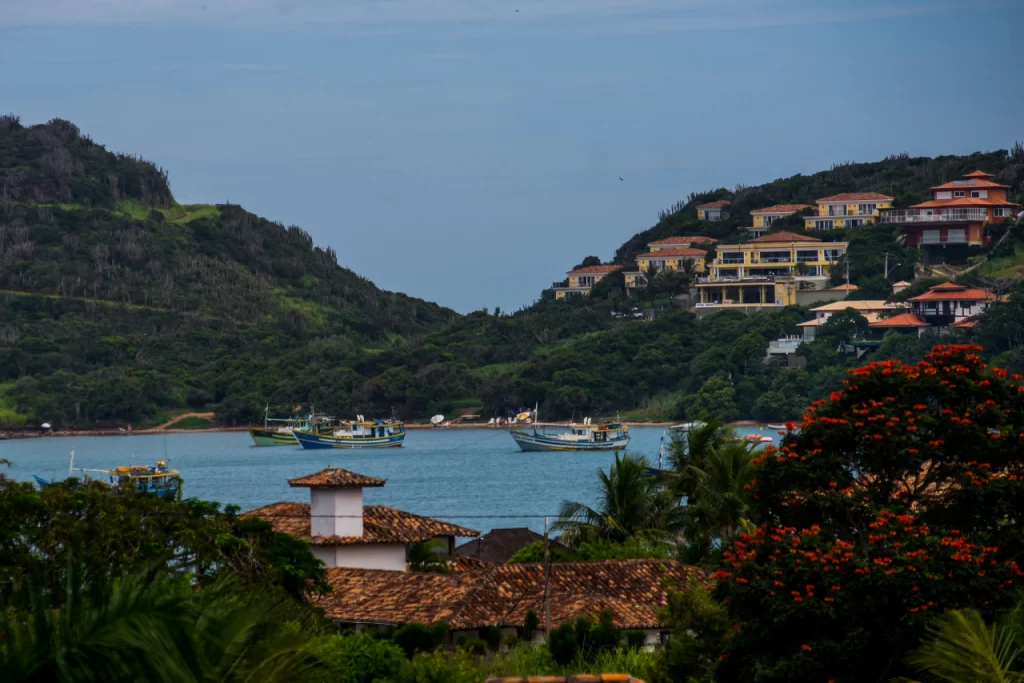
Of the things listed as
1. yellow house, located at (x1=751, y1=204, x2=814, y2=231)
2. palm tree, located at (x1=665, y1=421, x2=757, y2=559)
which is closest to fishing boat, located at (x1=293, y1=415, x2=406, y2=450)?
yellow house, located at (x1=751, y1=204, x2=814, y2=231)

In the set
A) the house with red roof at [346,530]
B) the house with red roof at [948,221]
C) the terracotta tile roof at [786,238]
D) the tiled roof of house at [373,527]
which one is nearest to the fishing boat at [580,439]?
the terracotta tile roof at [786,238]

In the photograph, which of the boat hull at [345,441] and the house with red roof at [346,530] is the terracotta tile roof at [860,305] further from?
the house with red roof at [346,530]

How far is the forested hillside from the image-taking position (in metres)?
129

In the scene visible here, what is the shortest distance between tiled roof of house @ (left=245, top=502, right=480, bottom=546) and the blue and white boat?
76587 mm

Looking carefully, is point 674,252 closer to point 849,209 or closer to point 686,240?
point 686,240

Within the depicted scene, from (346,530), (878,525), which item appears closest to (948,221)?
(346,530)

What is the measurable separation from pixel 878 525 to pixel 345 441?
110 meters

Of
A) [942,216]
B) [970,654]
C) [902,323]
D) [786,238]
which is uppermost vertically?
[942,216]

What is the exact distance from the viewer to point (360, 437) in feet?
419

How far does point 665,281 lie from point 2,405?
6096 cm

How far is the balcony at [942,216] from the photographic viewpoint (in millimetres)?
151000

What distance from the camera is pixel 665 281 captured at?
511ft

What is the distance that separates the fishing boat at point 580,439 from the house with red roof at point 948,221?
45526 mm

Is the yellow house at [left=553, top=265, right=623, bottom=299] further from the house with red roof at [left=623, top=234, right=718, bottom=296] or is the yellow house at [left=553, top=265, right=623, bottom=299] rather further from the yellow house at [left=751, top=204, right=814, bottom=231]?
the yellow house at [left=751, top=204, right=814, bottom=231]
